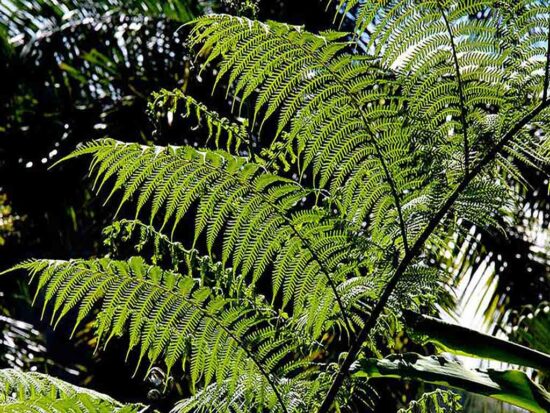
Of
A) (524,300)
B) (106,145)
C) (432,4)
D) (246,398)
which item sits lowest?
(524,300)

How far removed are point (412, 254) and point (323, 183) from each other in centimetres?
15

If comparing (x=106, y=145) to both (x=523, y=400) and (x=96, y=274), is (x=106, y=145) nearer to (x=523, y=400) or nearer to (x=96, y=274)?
(x=96, y=274)

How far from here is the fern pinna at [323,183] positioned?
3.50 ft

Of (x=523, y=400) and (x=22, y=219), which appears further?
(x=22, y=219)

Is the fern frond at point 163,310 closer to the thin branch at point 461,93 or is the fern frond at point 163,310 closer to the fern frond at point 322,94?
the fern frond at point 322,94

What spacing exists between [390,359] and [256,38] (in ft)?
1.59

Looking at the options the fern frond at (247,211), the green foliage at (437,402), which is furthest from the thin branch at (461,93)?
the green foliage at (437,402)

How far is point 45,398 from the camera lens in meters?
1.01

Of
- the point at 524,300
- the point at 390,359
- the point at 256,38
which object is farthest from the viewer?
the point at 524,300

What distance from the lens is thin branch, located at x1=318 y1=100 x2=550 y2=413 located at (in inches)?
40.1

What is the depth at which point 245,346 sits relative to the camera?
3.74ft

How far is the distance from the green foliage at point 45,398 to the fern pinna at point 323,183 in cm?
10

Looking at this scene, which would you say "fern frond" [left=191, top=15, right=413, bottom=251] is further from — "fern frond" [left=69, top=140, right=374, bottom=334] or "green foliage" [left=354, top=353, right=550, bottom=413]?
"green foliage" [left=354, top=353, right=550, bottom=413]

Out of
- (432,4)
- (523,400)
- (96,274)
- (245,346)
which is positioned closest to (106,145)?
(96,274)
